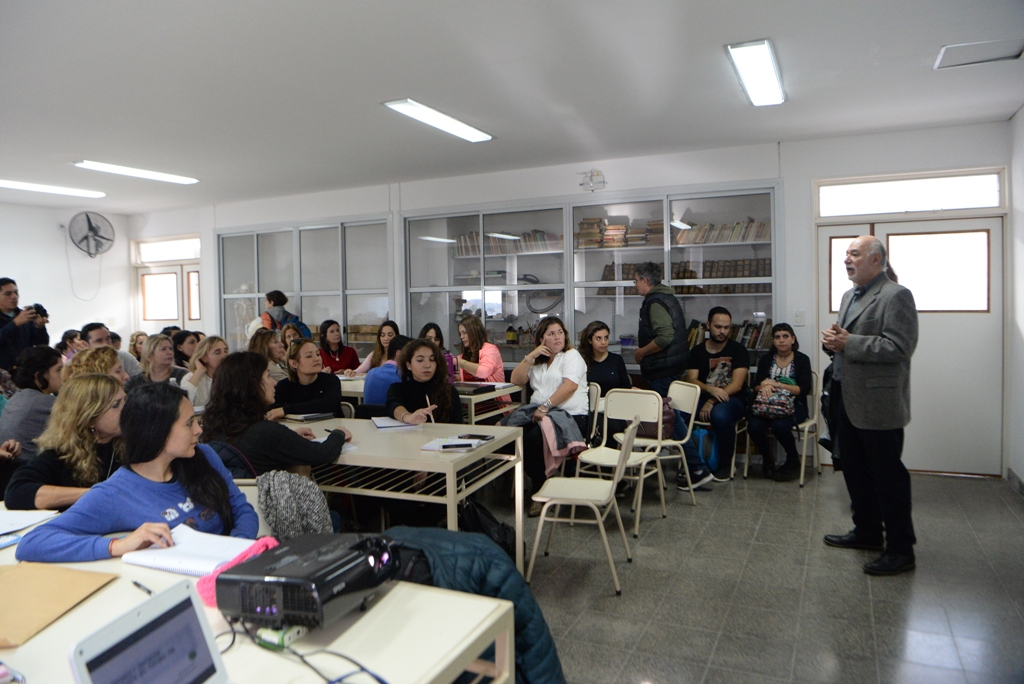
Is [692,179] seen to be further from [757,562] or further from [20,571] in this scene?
[20,571]

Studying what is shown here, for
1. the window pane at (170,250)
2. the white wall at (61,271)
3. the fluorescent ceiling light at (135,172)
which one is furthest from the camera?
the window pane at (170,250)

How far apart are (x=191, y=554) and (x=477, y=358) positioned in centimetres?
427

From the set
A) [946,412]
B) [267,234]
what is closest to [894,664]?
[946,412]

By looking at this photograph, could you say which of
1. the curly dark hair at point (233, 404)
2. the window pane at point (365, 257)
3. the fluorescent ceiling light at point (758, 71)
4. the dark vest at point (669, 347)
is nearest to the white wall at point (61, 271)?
the window pane at point (365, 257)

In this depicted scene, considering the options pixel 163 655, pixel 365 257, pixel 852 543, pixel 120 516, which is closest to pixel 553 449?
pixel 852 543

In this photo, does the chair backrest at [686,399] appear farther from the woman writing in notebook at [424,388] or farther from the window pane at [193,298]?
the window pane at [193,298]

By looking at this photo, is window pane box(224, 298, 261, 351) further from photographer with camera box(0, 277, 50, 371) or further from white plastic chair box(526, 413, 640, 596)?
white plastic chair box(526, 413, 640, 596)

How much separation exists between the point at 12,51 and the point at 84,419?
239 cm

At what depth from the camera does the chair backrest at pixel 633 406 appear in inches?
164

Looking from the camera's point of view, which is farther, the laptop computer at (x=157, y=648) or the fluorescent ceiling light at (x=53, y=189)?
the fluorescent ceiling light at (x=53, y=189)

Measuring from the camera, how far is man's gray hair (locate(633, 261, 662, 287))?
5691 mm

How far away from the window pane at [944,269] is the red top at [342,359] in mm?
5034

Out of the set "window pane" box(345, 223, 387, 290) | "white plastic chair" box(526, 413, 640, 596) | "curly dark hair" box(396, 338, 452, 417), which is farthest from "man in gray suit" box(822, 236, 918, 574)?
"window pane" box(345, 223, 387, 290)

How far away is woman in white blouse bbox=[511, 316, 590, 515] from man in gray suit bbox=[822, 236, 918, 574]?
65.9 inches
